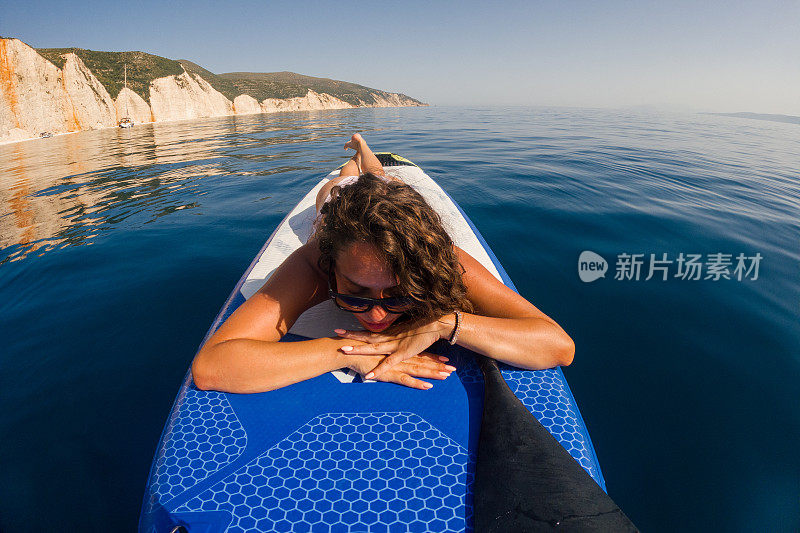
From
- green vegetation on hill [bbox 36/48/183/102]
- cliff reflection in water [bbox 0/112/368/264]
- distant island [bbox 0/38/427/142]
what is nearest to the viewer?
cliff reflection in water [bbox 0/112/368/264]

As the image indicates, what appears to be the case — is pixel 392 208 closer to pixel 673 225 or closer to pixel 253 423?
pixel 253 423

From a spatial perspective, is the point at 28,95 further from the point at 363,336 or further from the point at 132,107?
the point at 363,336

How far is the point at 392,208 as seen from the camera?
1.41 metres

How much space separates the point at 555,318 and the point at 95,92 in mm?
48471

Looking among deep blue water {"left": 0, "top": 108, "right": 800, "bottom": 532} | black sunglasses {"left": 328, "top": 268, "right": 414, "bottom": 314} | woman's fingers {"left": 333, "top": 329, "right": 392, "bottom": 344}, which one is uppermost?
black sunglasses {"left": 328, "top": 268, "right": 414, "bottom": 314}

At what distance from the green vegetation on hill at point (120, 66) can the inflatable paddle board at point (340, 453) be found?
47.0m

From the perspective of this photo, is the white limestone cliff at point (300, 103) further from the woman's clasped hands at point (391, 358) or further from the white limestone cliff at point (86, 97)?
the woman's clasped hands at point (391, 358)

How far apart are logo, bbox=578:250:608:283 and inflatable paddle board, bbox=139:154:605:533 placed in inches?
104

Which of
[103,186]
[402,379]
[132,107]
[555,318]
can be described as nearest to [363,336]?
[402,379]

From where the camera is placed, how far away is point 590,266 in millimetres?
4398

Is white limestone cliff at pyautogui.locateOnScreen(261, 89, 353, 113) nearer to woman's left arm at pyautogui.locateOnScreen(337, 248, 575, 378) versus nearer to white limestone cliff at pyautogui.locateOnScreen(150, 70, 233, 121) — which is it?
white limestone cliff at pyautogui.locateOnScreen(150, 70, 233, 121)

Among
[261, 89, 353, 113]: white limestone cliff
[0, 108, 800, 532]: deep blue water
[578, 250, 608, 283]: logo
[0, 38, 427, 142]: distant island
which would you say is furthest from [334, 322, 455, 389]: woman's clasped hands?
[261, 89, 353, 113]: white limestone cliff

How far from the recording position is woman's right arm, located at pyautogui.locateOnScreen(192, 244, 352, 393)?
65.8 inches

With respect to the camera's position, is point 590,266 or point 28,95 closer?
point 590,266
